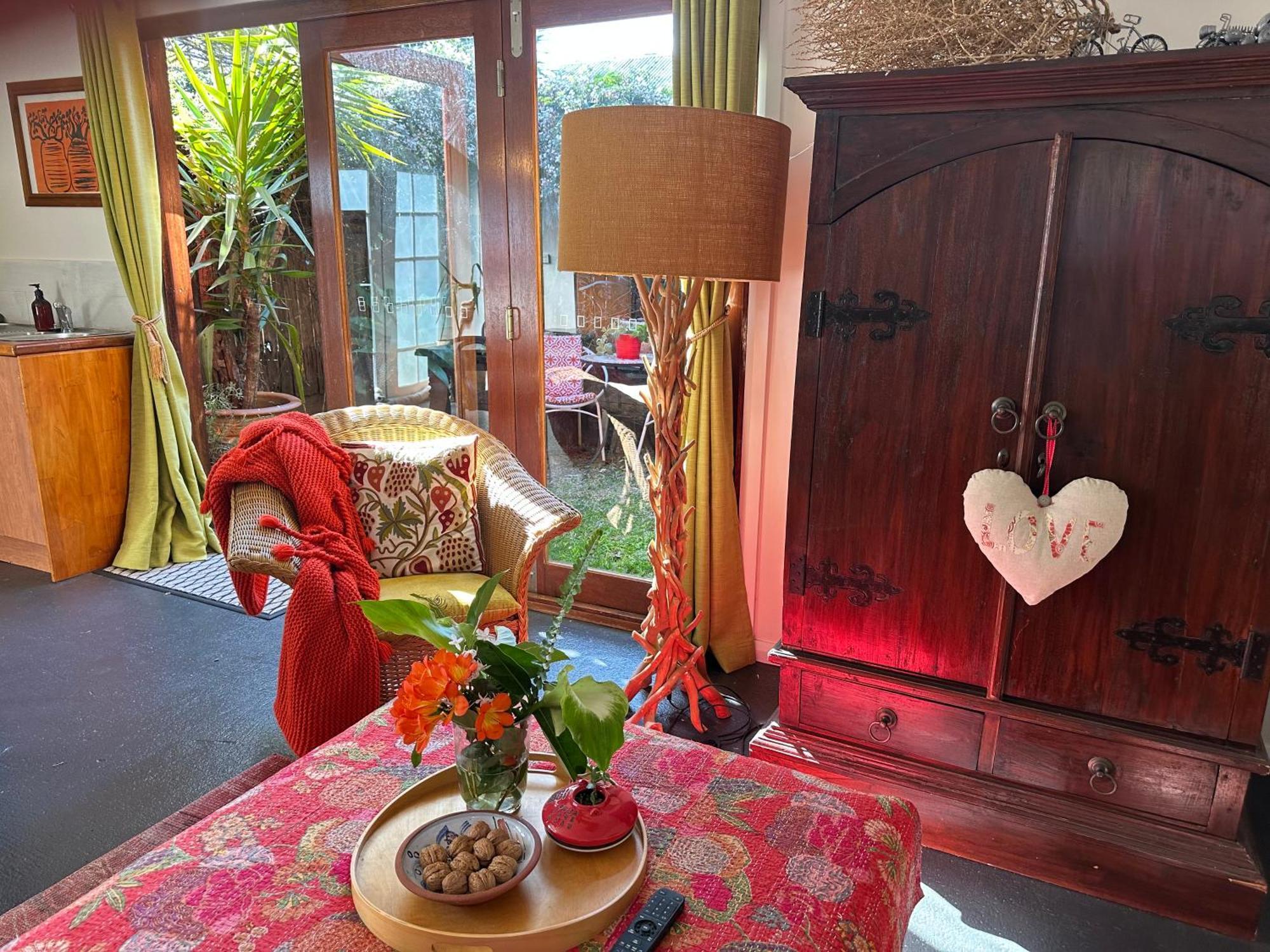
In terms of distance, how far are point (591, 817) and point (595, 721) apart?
0.19 m

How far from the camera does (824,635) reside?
6.81 feet

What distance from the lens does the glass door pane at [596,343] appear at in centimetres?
275

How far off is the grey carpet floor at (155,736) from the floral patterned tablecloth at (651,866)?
1.87 ft

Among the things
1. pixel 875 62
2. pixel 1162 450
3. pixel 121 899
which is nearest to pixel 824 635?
pixel 1162 450

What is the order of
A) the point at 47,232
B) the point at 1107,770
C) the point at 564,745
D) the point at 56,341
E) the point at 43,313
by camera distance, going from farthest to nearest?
the point at 47,232
the point at 43,313
the point at 56,341
the point at 1107,770
the point at 564,745

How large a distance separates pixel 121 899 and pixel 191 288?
342 centimetres

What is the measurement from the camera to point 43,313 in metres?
3.85

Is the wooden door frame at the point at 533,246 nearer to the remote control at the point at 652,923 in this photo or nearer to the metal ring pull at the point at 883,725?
the metal ring pull at the point at 883,725

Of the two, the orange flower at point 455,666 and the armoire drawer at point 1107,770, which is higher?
the orange flower at point 455,666

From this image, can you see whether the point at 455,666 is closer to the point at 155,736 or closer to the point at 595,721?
the point at 595,721

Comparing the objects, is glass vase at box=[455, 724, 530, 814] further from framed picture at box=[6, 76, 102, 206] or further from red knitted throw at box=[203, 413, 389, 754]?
framed picture at box=[6, 76, 102, 206]

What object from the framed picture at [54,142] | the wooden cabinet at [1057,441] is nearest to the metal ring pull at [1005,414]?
the wooden cabinet at [1057,441]

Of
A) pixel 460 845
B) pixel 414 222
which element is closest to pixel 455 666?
pixel 460 845

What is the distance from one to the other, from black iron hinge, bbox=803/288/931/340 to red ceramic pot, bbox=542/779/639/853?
3.55ft
